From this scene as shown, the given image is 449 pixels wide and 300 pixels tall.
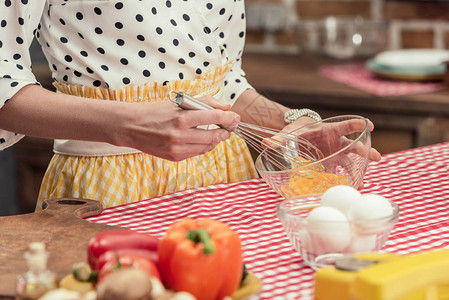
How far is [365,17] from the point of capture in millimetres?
2809

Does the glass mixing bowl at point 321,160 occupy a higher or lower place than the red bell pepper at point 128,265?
lower

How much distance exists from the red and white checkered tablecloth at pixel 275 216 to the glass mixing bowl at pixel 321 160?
0.05 m

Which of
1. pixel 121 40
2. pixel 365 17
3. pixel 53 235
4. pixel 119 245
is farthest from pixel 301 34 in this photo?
pixel 119 245

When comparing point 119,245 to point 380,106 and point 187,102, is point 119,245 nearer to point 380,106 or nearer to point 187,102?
point 187,102

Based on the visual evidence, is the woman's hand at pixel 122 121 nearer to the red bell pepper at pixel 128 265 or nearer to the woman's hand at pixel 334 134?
the woman's hand at pixel 334 134

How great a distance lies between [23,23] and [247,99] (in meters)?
0.50

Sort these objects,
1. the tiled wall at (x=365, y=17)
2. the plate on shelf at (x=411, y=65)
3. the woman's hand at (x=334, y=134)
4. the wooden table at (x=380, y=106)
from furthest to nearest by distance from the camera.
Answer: the tiled wall at (x=365, y=17) → the plate on shelf at (x=411, y=65) → the wooden table at (x=380, y=106) → the woman's hand at (x=334, y=134)

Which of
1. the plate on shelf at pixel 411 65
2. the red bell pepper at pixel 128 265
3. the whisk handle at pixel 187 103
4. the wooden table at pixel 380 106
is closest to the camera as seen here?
the red bell pepper at pixel 128 265

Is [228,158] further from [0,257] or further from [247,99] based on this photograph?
[0,257]

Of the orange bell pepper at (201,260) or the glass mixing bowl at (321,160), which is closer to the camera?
the orange bell pepper at (201,260)

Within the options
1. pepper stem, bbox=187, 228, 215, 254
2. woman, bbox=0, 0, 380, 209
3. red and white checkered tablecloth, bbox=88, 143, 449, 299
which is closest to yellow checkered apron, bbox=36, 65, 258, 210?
woman, bbox=0, 0, 380, 209

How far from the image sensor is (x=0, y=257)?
3.10 ft

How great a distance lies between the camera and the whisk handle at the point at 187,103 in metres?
1.03

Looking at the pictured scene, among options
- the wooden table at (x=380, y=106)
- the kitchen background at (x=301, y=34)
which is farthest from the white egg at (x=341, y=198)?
the kitchen background at (x=301, y=34)
